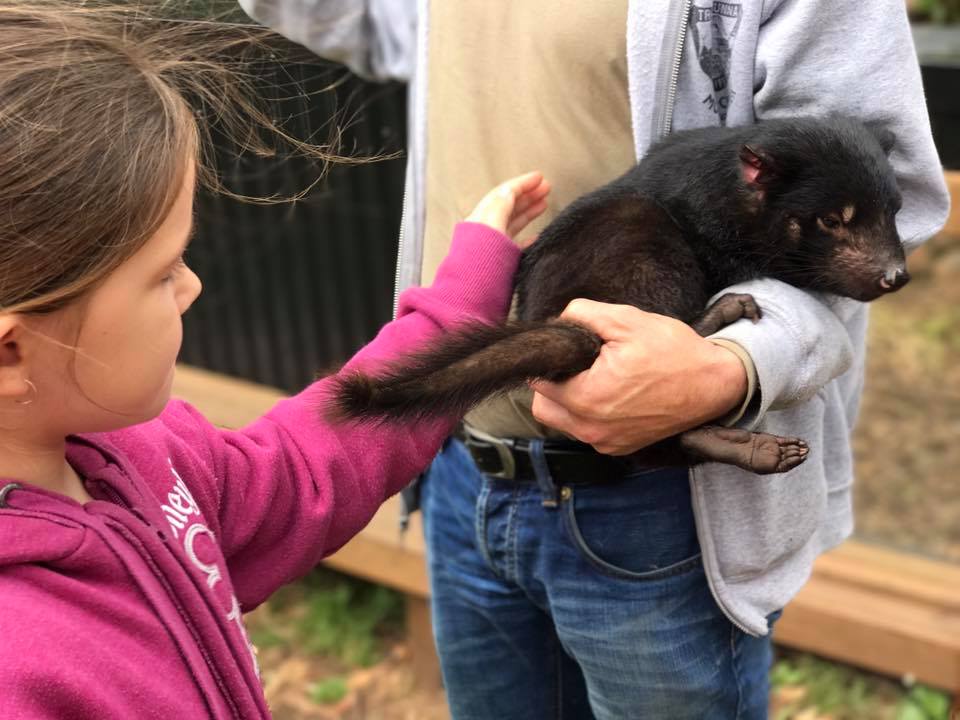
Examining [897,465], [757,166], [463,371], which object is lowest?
[897,465]

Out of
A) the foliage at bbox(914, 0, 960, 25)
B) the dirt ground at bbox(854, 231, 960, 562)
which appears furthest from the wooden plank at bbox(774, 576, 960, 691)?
the foliage at bbox(914, 0, 960, 25)

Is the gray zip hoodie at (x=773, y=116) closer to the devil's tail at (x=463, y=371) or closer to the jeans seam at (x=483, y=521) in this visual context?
the devil's tail at (x=463, y=371)

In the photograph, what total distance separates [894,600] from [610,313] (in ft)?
6.68

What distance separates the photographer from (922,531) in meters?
4.02

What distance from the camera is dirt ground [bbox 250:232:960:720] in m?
3.64

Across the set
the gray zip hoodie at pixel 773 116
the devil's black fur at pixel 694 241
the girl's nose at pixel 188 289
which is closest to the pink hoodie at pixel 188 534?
the devil's black fur at pixel 694 241

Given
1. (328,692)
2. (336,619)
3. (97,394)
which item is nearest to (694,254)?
(97,394)

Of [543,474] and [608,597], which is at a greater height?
[543,474]

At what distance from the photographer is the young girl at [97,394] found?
1092mm

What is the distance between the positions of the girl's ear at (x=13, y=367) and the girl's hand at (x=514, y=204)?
72 centimetres

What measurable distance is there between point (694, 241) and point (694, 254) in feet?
0.06

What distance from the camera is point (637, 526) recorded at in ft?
5.52

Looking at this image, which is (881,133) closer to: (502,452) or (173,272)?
(502,452)

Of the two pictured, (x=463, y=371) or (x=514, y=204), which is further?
(x=514, y=204)
